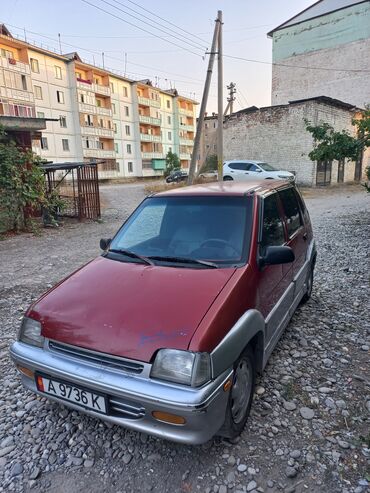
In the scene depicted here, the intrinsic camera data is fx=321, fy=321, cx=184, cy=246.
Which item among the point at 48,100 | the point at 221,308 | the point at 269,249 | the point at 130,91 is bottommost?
the point at 221,308

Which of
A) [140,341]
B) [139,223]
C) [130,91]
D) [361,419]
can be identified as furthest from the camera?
[130,91]

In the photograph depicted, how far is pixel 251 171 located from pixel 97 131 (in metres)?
28.3

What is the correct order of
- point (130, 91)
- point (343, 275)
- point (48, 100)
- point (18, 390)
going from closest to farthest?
point (18, 390)
point (343, 275)
point (48, 100)
point (130, 91)

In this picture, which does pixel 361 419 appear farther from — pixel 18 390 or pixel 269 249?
pixel 18 390

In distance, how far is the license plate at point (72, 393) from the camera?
190 cm

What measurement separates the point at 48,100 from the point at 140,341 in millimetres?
40496

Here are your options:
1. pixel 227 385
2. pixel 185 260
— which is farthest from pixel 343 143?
pixel 227 385

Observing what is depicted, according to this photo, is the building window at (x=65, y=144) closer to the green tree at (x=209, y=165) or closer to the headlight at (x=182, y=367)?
the green tree at (x=209, y=165)

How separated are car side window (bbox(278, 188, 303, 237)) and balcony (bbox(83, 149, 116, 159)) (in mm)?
39140

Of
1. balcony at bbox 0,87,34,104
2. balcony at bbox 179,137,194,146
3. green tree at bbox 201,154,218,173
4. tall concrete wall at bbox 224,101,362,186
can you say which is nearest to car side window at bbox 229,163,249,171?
tall concrete wall at bbox 224,101,362,186

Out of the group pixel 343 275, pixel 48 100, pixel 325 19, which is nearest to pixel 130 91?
pixel 48 100

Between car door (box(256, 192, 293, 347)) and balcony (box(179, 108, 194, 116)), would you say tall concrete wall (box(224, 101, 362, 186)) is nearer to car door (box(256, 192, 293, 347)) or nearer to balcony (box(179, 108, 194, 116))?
car door (box(256, 192, 293, 347))

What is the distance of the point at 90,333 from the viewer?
196 cm

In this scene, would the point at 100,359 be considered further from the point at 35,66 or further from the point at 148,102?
the point at 148,102
